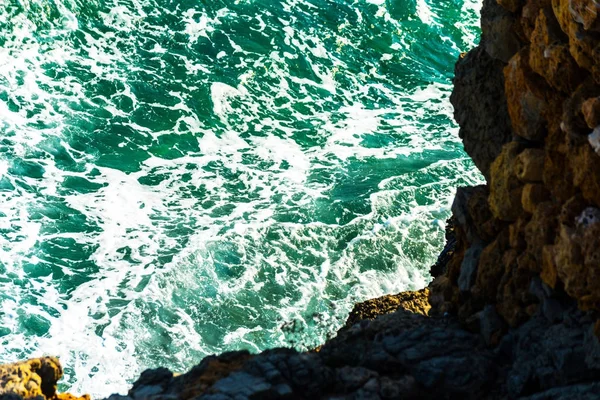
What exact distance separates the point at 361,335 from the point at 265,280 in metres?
8.22

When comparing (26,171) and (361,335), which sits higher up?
(361,335)

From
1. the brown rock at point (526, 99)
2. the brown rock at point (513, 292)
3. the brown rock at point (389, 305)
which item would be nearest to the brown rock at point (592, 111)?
the brown rock at point (526, 99)

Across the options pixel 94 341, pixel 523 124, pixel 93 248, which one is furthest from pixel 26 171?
pixel 523 124

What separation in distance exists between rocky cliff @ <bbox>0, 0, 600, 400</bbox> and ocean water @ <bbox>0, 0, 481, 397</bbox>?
15.5ft

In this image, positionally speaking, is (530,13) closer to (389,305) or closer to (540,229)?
(540,229)

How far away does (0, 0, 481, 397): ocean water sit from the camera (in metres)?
Answer: 17.5

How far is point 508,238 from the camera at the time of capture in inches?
396

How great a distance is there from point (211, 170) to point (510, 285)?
14.2 m

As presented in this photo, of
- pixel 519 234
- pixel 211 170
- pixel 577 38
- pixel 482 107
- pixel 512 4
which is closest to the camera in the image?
pixel 577 38

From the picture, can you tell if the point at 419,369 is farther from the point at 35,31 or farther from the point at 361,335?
the point at 35,31

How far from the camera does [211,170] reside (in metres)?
23.1

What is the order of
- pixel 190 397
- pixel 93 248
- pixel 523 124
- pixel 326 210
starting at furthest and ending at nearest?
pixel 326 210, pixel 93 248, pixel 523 124, pixel 190 397

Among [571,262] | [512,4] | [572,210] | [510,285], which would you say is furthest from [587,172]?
[512,4]

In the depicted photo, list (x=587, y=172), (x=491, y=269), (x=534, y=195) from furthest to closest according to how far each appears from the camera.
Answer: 1. (x=491, y=269)
2. (x=534, y=195)
3. (x=587, y=172)
